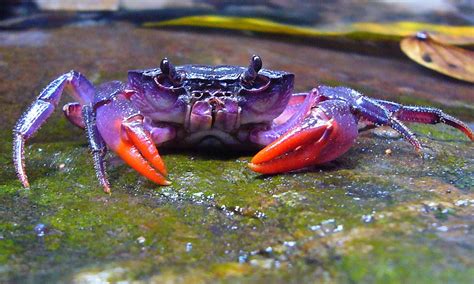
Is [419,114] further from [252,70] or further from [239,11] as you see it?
[239,11]

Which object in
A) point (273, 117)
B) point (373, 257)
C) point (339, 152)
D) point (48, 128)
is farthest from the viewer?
point (48, 128)

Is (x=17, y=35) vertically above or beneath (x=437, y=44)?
beneath

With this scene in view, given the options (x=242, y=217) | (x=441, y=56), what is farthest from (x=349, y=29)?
(x=242, y=217)

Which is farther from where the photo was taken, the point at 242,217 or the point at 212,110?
the point at 212,110

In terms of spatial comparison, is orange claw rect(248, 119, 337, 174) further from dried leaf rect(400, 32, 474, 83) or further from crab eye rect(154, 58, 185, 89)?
dried leaf rect(400, 32, 474, 83)

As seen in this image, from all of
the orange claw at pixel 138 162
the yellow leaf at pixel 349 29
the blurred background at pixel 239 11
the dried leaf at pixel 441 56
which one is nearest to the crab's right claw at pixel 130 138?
the orange claw at pixel 138 162

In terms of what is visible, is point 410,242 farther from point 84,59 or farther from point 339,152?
point 84,59

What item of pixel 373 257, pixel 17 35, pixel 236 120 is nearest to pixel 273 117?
pixel 236 120
